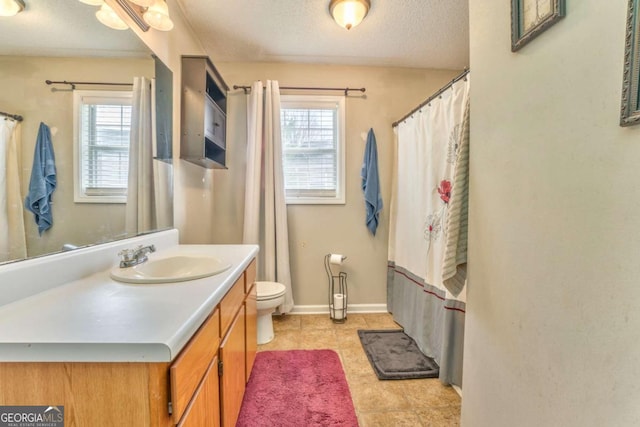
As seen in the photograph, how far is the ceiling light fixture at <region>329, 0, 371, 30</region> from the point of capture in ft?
5.64

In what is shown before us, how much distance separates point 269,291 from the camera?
6.64 feet

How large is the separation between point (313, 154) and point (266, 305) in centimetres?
150

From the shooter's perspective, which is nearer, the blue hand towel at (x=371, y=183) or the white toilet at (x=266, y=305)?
the white toilet at (x=266, y=305)

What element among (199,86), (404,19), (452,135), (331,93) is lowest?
(452,135)

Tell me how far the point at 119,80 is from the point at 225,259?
3.17 feet

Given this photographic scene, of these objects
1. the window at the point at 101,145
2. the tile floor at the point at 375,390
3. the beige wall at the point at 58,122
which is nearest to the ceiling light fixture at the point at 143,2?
the beige wall at the point at 58,122

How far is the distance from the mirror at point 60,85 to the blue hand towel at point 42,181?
1 cm

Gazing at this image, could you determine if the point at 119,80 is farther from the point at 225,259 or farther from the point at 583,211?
the point at 583,211

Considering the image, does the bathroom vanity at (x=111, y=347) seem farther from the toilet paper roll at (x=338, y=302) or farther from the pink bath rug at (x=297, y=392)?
the toilet paper roll at (x=338, y=302)

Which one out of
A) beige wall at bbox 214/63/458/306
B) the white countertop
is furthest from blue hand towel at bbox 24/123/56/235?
beige wall at bbox 214/63/458/306

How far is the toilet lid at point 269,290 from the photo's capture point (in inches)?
76.6

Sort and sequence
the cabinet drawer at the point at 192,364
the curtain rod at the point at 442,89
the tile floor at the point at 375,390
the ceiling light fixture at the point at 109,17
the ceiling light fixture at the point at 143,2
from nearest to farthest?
the cabinet drawer at the point at 192,364 < the ceiling light fixture at the point at 109,17 < the ceiling light fixture at the point at 143,2 < the tile floor at the point at 375,390 < the curtain rod at the point at 442,89

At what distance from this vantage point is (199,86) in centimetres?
186

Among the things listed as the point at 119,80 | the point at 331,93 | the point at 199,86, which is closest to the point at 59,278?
the point at 119,80
